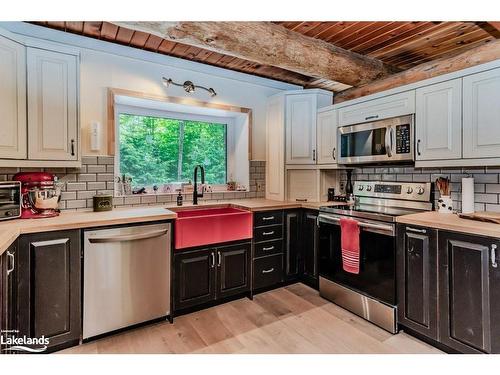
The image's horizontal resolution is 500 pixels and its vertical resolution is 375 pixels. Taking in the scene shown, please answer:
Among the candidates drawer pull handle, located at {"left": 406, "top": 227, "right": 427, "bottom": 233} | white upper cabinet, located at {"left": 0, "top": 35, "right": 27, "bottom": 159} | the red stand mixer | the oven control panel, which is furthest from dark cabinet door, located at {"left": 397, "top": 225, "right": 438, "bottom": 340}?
white upper cabinet, located at {"left": 0, "top": 35, "right": 27, "bottom": 159}

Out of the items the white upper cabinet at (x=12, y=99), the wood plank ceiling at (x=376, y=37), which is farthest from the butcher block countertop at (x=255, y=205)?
the wood plank ceiling at (x=376, y=37)

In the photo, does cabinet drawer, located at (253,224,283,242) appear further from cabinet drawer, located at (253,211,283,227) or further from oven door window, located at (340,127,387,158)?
oven door window, located at (340,127,387,158)

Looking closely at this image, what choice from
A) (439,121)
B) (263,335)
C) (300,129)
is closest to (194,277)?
(263,335)

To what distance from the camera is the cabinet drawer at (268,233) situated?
2737mm

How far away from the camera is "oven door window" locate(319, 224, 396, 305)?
2145 millimetres

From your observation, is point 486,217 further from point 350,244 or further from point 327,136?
point 327,136

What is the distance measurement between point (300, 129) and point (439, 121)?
143 centimetres

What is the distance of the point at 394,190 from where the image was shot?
8.82 feet

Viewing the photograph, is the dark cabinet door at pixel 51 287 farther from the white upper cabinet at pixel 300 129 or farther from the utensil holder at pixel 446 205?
the utensil holder at pixel 446 205

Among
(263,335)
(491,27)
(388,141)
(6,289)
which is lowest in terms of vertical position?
(263,335)

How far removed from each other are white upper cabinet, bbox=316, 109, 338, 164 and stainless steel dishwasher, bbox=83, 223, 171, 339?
188cm

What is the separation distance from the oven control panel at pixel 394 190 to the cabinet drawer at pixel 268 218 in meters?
0.94

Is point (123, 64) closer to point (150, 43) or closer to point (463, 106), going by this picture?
point (150, 43)

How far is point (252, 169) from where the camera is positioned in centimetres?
348
